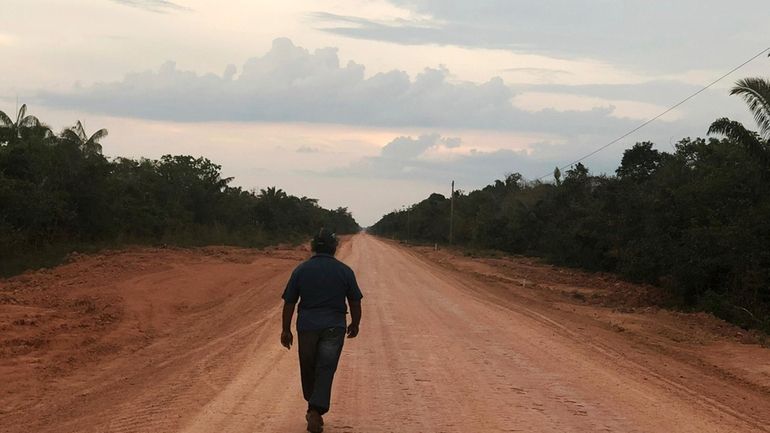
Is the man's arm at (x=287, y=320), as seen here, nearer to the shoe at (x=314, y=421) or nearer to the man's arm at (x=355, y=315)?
the man's arm at (x=355, y=315)

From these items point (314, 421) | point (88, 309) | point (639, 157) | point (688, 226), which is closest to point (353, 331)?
point (314, 421)

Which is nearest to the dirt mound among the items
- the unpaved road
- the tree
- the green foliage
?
the unpaved road

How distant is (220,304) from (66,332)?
5.75 m

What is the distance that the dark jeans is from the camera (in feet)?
19.3

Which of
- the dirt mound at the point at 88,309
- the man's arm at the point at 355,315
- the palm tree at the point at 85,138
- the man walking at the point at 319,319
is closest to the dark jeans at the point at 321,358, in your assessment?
the man walking at the point at 319,319

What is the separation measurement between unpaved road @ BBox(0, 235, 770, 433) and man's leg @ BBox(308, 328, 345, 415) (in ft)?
1.42

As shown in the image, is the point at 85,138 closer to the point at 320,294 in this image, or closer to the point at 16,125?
the point at 16,125

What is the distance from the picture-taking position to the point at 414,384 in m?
8.10

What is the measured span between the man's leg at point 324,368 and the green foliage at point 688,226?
13.4m

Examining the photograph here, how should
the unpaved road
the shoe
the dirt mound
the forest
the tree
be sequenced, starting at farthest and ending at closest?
the tree
the forest
the dirt mound
the unpaved road
the shoe

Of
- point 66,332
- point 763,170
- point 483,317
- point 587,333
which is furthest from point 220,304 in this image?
point 763,170

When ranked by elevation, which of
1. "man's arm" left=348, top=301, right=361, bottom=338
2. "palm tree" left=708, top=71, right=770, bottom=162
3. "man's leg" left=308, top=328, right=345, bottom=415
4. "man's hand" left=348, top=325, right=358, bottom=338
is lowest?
"man's leg" left=308, top=328, right=345, bottom=415

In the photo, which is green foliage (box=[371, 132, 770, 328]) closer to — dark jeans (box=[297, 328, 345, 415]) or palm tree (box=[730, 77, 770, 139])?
palm tree (box=[730, 77, 770, 139])

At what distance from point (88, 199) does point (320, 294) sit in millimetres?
26471
